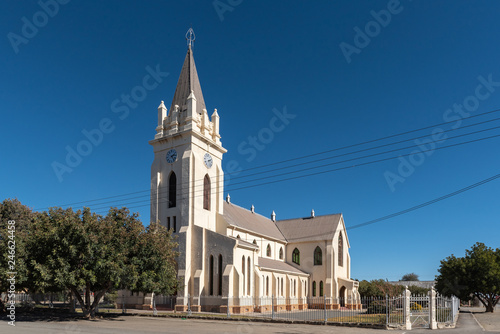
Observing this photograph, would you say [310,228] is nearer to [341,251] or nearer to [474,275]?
[341,251]

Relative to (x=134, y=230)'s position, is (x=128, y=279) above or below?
below

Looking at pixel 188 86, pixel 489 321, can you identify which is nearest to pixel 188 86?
pixel 188 86

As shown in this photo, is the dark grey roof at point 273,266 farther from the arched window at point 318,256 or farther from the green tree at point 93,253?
the green tree at point 93,253

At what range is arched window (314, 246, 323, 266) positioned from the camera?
53.6 m

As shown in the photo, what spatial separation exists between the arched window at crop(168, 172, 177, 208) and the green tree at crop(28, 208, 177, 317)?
1072 cm

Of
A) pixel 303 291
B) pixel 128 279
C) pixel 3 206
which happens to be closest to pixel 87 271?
pixel 128 279

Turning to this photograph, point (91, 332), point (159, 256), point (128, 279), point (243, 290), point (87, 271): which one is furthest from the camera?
point (243, 290)

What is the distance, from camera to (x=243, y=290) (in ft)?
125

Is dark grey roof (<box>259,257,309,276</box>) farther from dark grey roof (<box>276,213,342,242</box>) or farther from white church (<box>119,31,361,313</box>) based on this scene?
dark grey roof (<box>276,213,342,242</box>)

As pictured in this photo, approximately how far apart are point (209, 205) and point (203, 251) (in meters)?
5.60

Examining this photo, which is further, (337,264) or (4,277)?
(337,264)

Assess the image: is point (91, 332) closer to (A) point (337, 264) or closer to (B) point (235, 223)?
(B) point (235, 223)

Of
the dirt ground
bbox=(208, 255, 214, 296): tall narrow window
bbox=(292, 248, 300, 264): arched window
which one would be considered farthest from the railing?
bbox=(292, 248, 300, 264): arched window

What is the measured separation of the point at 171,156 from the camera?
4347 centimetres
